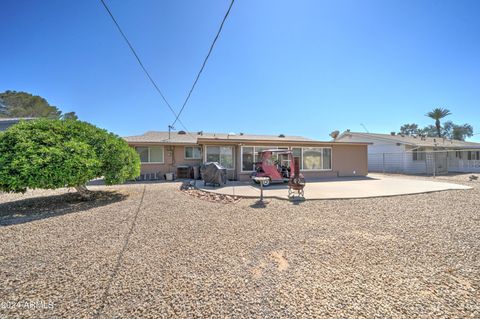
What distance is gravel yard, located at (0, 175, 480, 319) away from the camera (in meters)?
2.16

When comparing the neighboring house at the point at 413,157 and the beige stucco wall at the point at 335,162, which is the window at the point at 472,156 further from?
the beige stucco wall at the point at 335,162

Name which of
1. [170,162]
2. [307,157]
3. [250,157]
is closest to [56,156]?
[170,162]

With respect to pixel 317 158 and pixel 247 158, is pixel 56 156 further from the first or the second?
pixel 317 158

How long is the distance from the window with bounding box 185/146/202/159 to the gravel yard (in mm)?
8838

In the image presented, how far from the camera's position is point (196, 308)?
6.95 ft

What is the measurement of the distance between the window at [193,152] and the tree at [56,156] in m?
6.84

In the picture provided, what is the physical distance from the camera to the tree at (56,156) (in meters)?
5.66

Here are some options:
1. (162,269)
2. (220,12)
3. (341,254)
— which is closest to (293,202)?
(341,254)

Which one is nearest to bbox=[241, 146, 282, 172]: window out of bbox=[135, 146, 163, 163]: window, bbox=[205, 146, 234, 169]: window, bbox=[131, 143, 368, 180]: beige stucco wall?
bbox=[205, 146, 234, 169]: window

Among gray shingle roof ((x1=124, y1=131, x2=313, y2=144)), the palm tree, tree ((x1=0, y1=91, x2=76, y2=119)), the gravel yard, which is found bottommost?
the gravel yard

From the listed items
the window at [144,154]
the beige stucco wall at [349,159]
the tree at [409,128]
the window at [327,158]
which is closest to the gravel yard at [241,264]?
the window at [144,154]

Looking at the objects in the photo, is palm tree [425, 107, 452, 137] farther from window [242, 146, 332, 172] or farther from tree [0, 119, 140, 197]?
tree [0, 119, 140, 197]

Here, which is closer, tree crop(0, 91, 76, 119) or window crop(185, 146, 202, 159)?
window crop(185, 146, 202, 159)

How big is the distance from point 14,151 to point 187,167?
8.58m
